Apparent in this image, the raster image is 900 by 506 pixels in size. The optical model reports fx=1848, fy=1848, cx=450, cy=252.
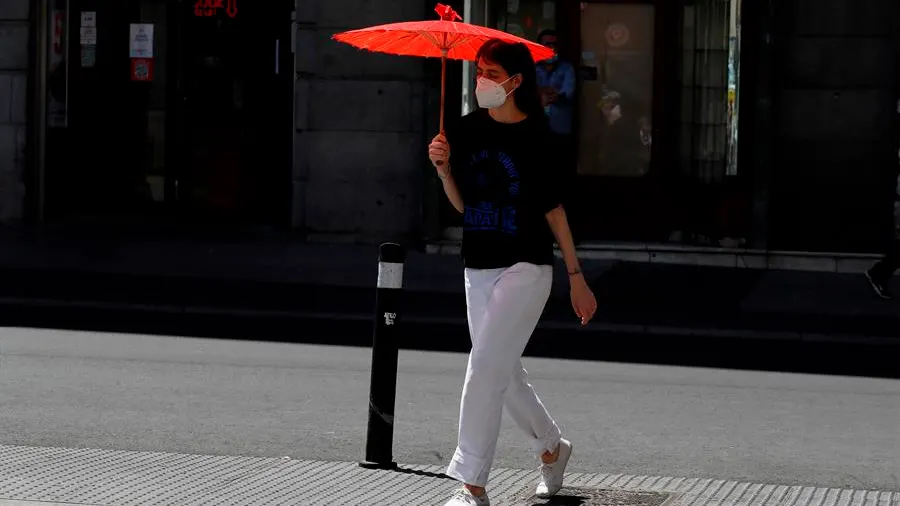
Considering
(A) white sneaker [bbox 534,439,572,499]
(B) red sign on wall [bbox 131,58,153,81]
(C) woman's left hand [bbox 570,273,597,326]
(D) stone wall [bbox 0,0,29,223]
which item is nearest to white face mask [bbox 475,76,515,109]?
(C) woman's left hand [bbox 570,273,597,326]

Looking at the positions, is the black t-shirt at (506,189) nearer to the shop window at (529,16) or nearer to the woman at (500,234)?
the woman at (500,234)

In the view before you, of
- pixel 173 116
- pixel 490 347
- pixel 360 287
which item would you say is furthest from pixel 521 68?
pixel 173 116

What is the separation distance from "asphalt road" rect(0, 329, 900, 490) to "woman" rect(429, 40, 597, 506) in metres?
1.41

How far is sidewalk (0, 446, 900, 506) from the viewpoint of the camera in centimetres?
675

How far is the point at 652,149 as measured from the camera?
18562mm

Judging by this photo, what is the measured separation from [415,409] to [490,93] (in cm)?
316

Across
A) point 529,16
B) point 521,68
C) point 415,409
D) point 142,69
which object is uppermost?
point 529,16

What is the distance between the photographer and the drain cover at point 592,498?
6.88 metres

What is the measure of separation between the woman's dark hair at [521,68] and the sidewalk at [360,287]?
7.00 m

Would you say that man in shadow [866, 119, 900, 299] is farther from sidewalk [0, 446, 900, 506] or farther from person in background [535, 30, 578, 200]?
sidewalk [0, 446, 900, 506]

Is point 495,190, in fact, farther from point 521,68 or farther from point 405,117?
point 405,117

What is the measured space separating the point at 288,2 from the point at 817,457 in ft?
39.0

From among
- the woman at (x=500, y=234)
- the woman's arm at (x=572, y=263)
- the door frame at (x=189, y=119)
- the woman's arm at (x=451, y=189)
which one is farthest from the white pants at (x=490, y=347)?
the door frame at (x=189, y=119)

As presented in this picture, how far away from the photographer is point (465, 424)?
657cm
